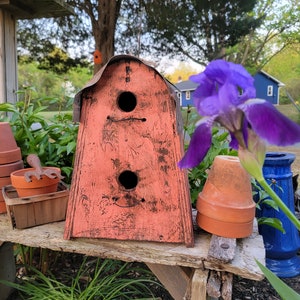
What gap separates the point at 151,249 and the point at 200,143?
66 cm

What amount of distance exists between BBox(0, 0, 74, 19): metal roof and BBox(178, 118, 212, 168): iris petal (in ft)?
6.19

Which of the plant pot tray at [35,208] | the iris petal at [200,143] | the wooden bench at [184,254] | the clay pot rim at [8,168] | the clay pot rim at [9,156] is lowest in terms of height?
the wooden bench at [184,254]

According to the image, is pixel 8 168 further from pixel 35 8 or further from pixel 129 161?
pixel 35 8

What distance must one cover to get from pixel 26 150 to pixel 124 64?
782 mm

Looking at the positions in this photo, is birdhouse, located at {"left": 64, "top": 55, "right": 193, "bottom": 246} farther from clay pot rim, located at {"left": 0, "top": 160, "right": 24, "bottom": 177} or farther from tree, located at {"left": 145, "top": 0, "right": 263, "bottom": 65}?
tree, located at {"left": 145, "top": 0, "right": 263, "bottom": 65}

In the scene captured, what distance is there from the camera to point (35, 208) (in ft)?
3.82

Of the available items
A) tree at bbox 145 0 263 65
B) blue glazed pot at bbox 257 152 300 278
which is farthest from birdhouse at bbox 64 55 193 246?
tree at bbox 145 0 263 65

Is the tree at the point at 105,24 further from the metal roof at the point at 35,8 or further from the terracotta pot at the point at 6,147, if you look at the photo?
the terracotta pot at the point at 6,147

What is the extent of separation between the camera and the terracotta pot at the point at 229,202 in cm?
101

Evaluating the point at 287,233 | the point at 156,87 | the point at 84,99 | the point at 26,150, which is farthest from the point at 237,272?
the point at 287,233

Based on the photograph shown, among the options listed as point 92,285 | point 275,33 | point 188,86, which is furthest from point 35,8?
point 275,33

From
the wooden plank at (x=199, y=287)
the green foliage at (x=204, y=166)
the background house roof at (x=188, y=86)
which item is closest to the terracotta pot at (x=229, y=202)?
the wooden plank at (x=199, y=287)

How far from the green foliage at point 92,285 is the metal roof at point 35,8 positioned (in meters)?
1.56

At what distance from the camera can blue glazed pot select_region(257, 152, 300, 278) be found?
1.98m
